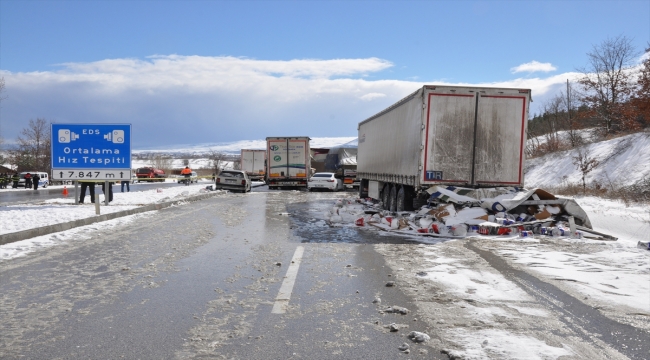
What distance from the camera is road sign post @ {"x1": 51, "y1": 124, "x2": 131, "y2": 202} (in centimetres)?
1655

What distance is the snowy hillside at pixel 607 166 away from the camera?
26.6 meters

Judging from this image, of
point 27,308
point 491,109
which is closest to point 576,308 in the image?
point 27,308

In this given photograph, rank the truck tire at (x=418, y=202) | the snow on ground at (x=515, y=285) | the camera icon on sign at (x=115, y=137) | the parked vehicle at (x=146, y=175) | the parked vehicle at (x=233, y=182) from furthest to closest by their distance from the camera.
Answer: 1. the parked vehicle at (x=146, y=175)
2. the parked vehicle at (x=233, y=182)
3. the camera icon on sign at (x=115, y=137)
4. the truck tire at (x=418, y=202)
5. the snow on ground at (x=515, y=285)

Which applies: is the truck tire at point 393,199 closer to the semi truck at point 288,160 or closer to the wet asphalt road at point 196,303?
the wet asphalt road at point 196,303

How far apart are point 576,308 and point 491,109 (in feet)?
28.3

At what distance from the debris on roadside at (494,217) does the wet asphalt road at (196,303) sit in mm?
3153

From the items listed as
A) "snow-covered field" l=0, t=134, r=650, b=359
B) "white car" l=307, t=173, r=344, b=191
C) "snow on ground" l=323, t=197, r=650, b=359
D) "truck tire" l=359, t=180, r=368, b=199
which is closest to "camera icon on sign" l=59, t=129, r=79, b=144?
"snow-covered field" l=0, t=134, r=650, b=359

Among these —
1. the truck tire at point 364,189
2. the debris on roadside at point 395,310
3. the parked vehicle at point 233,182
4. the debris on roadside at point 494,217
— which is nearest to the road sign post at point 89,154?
the debris on roadside at point 494,217

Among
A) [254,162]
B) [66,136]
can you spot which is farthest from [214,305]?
[254,162]

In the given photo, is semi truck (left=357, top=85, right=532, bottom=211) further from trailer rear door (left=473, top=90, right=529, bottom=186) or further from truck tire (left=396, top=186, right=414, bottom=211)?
truck tire (left=396, top=186, right=414, bottom=211)

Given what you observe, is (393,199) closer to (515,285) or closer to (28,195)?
(515,285)

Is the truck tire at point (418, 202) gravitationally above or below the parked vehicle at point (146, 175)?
above

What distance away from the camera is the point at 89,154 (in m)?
16.7

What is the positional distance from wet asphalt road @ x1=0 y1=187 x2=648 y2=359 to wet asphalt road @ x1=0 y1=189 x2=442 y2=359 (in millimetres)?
14
